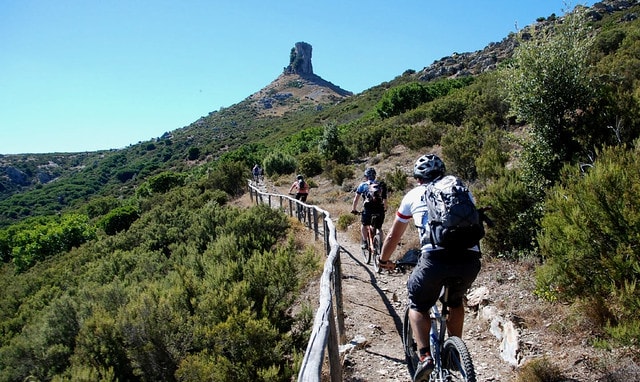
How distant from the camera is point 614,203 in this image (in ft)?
13.2

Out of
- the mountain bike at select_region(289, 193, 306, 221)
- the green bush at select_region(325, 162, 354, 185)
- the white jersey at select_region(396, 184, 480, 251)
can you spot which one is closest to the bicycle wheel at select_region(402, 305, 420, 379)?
the white jersey at select_region(396, 184, 480, 251)

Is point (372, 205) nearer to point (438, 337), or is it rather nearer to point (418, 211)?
point (418, 211)

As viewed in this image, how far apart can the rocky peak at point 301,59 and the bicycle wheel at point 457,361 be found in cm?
18116

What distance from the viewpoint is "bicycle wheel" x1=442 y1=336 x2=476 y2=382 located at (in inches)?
110

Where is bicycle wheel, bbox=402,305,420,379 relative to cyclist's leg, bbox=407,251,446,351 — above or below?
below

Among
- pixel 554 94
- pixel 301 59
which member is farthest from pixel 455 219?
pixel 301 59

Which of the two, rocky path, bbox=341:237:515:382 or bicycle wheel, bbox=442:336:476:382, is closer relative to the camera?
bicycle wheel, bbox=442:336:476:382

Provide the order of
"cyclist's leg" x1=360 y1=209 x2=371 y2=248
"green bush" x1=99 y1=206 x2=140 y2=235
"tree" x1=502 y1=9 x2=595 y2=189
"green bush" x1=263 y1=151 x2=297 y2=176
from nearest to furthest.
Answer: "tree" x1=502 y1=9 x2=595 y2=189 → "cyclist's leg" x1=360 y1=209 x2=371 y2=248 → "green bush" x1=263 y1=151 x2=297 y2=176 → "green bush" x1=99 y1=206 x2=140 y2=235

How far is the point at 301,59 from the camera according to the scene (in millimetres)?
174375

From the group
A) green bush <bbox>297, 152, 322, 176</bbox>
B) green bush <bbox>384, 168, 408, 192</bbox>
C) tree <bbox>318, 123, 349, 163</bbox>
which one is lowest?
green bush <bbox>384, 168, 408, 192</bbox>

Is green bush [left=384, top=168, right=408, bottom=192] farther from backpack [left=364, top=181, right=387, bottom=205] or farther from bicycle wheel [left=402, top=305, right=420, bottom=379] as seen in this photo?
bicycle wheel [left=402, top=305, right=420, bottom=379]

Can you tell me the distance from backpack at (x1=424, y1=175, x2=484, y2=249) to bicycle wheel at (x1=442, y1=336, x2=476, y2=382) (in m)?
0.76

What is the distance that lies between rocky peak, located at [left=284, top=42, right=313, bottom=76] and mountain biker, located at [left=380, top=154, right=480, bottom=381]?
18037 cm

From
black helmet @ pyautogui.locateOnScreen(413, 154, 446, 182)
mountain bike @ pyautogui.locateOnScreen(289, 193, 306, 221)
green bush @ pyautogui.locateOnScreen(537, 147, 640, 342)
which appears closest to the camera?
black helmet @ pyautogui.locateOnScreen(413, 154, 446, 182)
